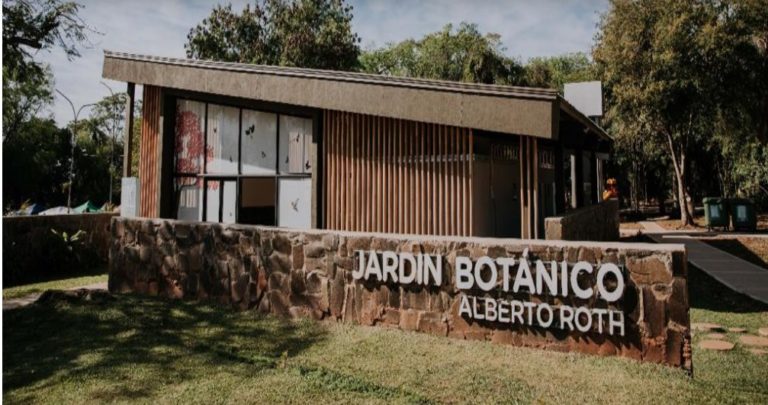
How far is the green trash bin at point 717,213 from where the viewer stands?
2009 centimetres

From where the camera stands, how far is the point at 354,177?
30.4 feet

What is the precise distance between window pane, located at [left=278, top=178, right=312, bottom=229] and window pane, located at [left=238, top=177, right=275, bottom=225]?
3.86 meters

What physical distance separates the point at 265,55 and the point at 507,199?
2431cm

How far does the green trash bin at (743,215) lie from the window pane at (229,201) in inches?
760

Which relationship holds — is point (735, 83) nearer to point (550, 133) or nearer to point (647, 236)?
point (647, 236)

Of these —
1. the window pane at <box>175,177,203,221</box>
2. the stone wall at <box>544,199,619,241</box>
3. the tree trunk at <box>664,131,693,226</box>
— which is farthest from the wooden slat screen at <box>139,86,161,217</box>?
the tree trunk at <box>664,131,693,226</box>

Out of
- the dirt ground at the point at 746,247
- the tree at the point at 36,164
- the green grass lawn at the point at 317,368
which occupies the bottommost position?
the green grass lawn at the point at 317,368

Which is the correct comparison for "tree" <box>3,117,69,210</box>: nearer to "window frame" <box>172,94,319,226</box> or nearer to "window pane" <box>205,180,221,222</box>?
"window frame" <box>172,94,319,226</box>

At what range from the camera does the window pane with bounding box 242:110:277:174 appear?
10586mm

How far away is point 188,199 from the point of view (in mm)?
11531

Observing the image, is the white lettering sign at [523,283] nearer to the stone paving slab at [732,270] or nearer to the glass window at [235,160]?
the stone paving slab at [732,270]

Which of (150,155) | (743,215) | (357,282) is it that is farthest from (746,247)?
(150,155)

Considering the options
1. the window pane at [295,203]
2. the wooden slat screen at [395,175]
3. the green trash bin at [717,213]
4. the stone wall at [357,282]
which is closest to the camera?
the stone wall at [357,282]

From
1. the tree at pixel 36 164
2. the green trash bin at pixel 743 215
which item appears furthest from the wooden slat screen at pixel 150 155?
the tree at pixel 36 164
